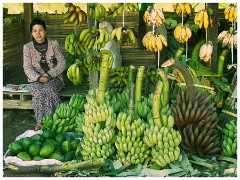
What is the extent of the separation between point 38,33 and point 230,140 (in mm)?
2770

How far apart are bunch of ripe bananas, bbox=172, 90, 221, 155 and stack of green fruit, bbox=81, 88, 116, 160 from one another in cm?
67

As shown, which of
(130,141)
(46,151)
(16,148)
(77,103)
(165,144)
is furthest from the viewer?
(77,103)

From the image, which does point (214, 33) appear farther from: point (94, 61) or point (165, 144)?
point (165, 144)

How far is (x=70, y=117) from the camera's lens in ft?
19.4

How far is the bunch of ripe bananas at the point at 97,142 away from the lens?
498 centimetres

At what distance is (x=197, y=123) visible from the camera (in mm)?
5078

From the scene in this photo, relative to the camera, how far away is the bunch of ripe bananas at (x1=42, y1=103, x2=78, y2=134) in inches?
226

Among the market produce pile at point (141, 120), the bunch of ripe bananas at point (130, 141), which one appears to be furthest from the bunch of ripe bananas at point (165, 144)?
the bunch of ripe bananas at point (130, 141)

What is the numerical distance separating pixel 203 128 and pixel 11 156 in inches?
79.2

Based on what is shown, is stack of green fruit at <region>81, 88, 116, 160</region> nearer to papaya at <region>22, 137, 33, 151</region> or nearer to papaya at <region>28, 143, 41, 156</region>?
papaya at <region>28, 143, 41, 156</region>

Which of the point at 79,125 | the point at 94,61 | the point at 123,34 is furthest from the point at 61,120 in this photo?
the point at 123,34

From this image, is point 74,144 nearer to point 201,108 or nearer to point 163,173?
point 163,173

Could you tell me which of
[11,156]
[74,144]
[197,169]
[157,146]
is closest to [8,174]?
[11,156]

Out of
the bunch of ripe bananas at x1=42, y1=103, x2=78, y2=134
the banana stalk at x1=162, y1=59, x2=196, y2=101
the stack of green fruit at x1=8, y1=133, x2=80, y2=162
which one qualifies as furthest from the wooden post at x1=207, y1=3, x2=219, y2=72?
the stack of green fruit at x1=8, y1=133, x2=80, y2=162
